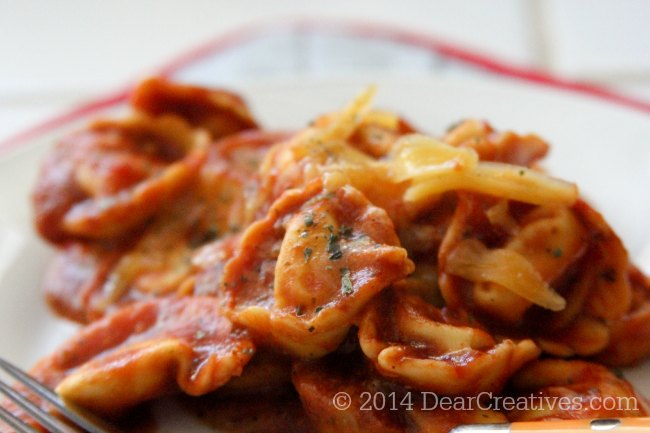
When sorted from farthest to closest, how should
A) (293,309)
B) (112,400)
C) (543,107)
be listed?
1. (543,107)
2. (112,400)
3. (293,309)

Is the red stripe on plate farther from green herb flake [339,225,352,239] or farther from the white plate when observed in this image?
green herb flake [339,225,352,239]

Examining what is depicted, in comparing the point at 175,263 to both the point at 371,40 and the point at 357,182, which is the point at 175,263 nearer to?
the point at 357,182

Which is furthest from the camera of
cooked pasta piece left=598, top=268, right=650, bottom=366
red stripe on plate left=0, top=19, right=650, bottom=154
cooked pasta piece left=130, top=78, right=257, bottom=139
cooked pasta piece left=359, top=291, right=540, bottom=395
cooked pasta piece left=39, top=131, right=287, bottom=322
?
red stripe on plate left=0, top=19, right=650, bottom=154

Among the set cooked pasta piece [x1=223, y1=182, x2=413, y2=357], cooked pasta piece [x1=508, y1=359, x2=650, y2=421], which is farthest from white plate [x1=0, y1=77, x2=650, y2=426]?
cooked pasta piece [x1=223, y1=182, x2=413, y2=357]

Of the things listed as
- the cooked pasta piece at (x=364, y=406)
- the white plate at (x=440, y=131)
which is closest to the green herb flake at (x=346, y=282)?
the cooked pasta piece at (x=364, y=406)

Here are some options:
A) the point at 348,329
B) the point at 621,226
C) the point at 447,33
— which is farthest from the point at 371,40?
the point at 348,329

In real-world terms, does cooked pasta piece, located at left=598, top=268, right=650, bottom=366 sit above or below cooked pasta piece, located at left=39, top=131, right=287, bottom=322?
below
